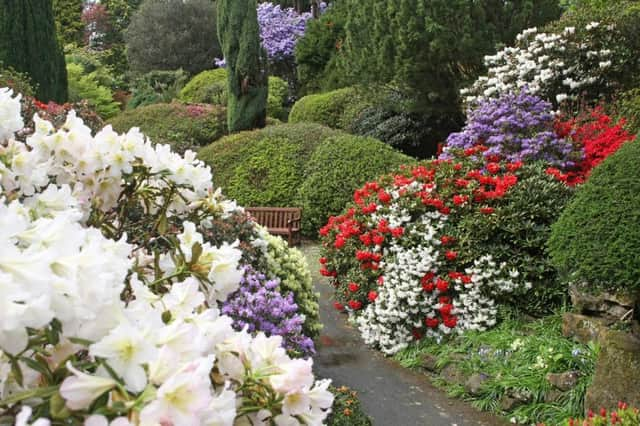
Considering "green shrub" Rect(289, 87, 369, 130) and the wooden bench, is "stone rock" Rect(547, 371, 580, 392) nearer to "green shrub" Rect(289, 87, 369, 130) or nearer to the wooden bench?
the wooden bench

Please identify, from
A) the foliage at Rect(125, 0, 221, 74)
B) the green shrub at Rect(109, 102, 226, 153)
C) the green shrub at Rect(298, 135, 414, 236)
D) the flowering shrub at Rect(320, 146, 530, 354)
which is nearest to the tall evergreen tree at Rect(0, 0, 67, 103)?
the green shrub at Rect(109, 102, 226, 153)

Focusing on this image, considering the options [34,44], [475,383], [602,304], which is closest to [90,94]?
[34,44]

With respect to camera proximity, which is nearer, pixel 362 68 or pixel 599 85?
pixel 599 85

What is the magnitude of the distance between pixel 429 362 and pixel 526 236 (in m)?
1.29

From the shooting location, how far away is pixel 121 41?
101ft

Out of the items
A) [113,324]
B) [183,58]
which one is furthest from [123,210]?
[183,58]

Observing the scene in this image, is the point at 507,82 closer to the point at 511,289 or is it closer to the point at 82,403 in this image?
the point at 511,289

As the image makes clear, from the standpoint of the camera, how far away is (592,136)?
761 centimetres

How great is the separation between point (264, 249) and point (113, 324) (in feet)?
12.3

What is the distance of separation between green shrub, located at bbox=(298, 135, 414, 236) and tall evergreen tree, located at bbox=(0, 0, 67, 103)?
5.66m

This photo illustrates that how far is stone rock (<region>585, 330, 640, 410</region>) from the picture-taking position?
3734 mm

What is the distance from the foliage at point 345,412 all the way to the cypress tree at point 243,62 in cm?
1080

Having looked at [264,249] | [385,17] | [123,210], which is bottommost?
[264,249]

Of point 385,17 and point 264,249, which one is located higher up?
point 385,17
